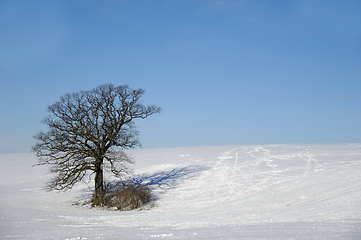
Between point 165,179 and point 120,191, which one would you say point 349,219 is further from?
point 165,179

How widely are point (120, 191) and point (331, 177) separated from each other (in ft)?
56.0

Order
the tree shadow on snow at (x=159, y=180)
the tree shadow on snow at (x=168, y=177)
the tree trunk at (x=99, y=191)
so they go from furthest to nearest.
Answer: the tree shadow on snow at (x=168, y=177), the tree shadow on snow at (x=159, y=180), the tree trunk at (x=99, y=191)

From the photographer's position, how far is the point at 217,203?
19.4m

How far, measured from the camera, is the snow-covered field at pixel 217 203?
404 inches

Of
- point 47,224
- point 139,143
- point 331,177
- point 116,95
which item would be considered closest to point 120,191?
point 139,143

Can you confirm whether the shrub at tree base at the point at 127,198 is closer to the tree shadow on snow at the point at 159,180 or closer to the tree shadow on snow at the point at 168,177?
the tree shadow on snow at the point at 159,180

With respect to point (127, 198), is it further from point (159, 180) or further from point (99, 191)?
point (159, 180)

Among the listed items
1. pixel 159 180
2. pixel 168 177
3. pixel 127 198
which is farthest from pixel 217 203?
pixel 168 177

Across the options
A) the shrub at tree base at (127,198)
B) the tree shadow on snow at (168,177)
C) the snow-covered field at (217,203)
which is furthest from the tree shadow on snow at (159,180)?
the shrub at tree base at (127,198)

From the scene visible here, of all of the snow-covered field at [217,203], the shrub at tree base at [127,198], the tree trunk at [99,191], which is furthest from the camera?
the tree trunk at [99,191]

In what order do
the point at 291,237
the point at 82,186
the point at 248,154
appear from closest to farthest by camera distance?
1. the point at 291,237
2. the point at 82,186
3. the point at 248,154

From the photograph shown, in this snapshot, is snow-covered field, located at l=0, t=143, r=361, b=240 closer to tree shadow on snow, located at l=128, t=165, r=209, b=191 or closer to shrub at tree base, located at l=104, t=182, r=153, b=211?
tree shadow on snow, located at l=128, t=165, r=209, b=191

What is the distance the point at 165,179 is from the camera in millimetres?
27766

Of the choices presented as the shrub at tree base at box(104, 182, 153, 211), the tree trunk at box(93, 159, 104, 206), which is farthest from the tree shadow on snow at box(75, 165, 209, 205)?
the tree trunk at box(93, 159, 104, 206)
